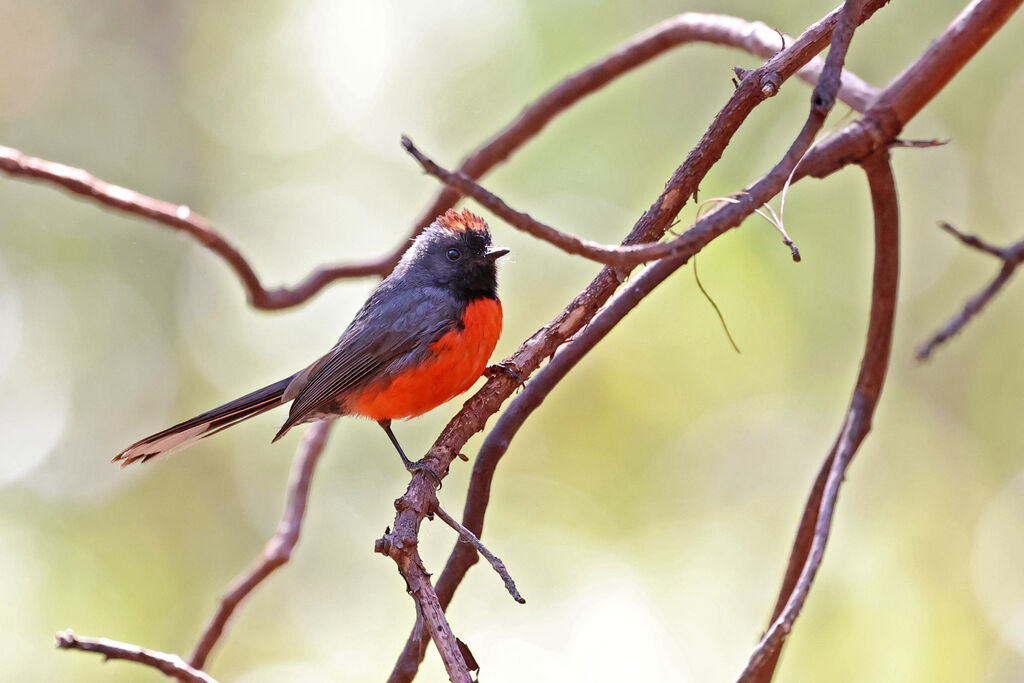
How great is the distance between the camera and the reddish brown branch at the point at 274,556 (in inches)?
151

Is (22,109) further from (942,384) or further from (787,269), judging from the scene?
(942,384)

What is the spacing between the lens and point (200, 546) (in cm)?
912

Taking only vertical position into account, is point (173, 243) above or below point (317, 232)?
above

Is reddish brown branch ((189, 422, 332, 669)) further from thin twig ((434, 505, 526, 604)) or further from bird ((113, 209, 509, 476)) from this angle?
thin twig ((434, 505, 526, 604))

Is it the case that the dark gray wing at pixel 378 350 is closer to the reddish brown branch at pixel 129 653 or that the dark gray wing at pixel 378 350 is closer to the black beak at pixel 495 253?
the black beak at pixel 495 253

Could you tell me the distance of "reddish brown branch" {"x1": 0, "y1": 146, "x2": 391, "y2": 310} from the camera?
3654 mm

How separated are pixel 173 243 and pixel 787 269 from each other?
23.8 feet

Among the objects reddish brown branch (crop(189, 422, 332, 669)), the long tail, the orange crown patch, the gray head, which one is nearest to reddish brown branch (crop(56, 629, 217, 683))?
reddish brown branch (crop(189, 422, 332, 669))

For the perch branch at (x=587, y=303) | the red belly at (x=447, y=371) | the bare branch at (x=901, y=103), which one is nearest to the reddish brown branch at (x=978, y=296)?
the bare branch at (x=901, y=103)

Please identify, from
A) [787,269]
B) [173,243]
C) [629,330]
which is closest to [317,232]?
[173,243]

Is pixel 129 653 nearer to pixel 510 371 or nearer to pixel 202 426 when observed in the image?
pixel 510 371

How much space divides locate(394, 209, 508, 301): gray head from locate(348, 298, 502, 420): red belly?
5.8 inches

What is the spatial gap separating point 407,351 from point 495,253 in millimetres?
587

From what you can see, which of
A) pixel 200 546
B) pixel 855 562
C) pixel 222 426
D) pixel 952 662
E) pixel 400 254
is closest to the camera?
pixel 222 426
